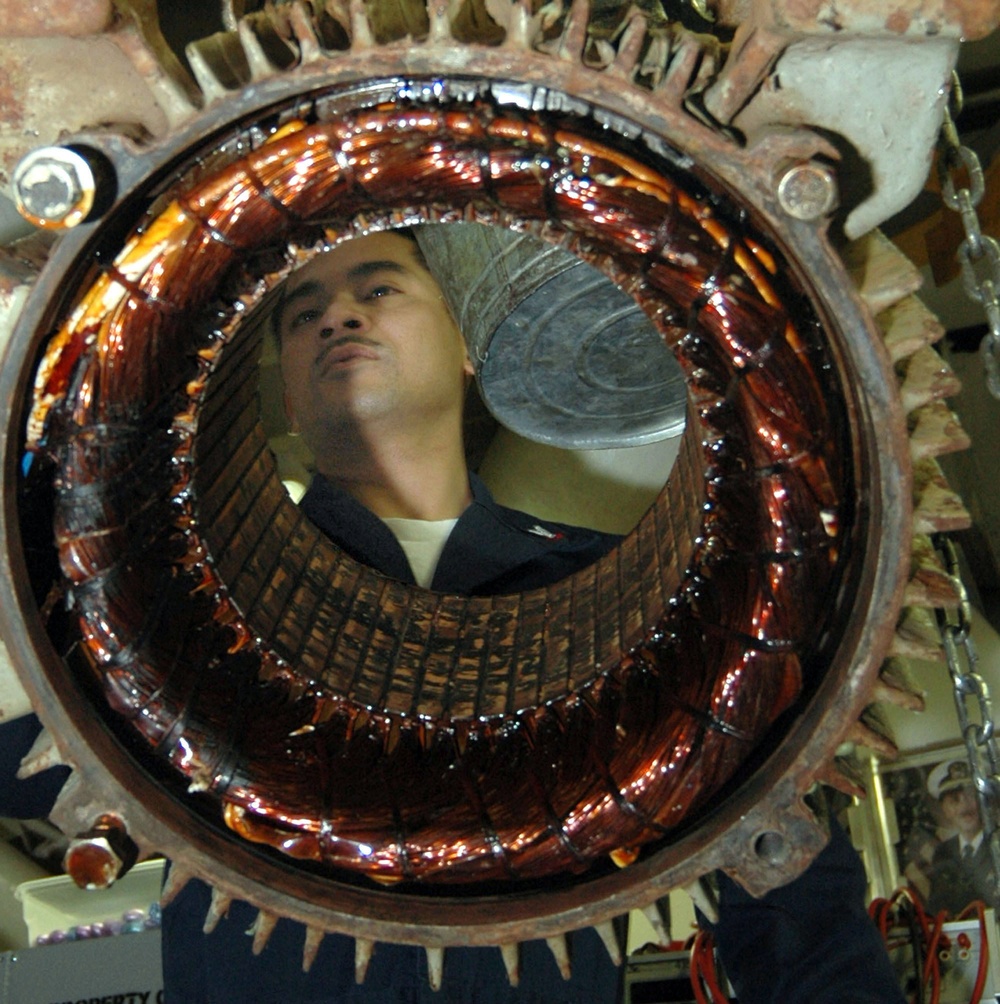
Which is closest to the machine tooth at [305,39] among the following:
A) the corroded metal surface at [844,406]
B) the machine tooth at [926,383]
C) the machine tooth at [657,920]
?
the corroded metal surface at [844,406]

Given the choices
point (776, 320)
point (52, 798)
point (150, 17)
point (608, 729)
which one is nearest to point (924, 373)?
point (776, 320)

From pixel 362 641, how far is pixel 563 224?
83 centimetres

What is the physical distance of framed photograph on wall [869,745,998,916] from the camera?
2859 millimetres

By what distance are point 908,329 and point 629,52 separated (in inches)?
17.1

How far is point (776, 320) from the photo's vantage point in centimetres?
139

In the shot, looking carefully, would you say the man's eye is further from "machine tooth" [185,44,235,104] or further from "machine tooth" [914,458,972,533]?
"machine tooth" [914,458,972,533]

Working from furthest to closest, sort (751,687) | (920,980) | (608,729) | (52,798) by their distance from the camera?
(920,980), (52,798), (608,729), (751,687)

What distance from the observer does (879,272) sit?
138 centimetres

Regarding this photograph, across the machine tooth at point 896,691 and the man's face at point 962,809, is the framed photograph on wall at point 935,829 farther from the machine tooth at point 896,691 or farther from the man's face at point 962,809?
the machine tooth at point 896,691

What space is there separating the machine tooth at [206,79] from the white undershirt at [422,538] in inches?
49.8

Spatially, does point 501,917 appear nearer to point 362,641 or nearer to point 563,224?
point 362,641

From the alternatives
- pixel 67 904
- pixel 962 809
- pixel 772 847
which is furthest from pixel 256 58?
pixel 67 904

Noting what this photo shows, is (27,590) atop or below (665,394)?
below

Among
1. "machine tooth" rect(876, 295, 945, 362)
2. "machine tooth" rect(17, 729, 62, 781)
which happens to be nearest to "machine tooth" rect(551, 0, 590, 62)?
"machine tooth" rect(876, 295, 945, 362)
